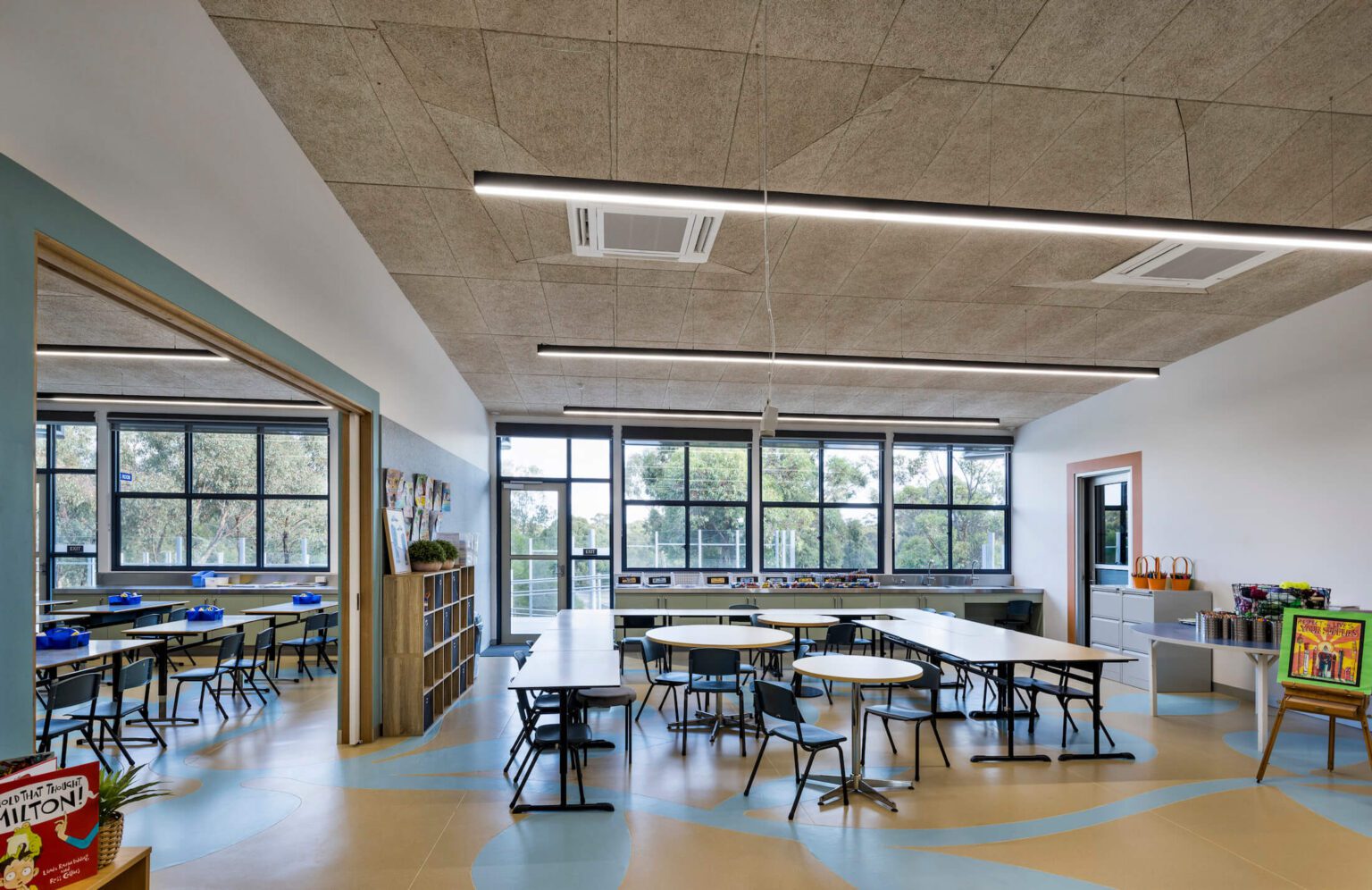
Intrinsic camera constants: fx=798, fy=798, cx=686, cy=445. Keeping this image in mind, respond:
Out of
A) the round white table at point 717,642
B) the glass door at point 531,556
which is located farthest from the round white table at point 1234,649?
the glass door at point 531,556

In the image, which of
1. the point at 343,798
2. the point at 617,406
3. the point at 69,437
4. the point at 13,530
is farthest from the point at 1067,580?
the point at 69,437

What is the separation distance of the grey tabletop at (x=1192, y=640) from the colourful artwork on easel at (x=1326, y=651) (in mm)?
291

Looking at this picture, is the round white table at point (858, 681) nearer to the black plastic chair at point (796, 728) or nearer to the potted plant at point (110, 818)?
the black plastic chair at point (796, 728)

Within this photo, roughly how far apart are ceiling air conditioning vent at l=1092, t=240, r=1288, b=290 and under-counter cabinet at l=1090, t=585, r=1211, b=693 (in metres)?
3.79

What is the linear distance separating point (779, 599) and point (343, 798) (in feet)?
24.5

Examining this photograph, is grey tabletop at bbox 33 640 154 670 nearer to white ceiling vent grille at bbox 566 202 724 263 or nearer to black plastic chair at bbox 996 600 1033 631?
white ceiling vent grille at bbox 566 202 724 263

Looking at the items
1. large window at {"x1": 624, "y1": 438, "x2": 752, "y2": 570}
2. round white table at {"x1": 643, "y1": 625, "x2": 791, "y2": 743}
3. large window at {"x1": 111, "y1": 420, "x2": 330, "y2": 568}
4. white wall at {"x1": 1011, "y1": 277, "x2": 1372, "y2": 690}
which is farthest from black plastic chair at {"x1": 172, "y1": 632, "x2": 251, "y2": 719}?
white wall at {"x1": 1011, "y1": 277, "x2": 1372, "y2": 690}

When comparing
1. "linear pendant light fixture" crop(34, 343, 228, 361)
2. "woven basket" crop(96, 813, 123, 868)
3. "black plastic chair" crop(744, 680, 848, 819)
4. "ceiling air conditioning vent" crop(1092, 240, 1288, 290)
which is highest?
"ceiling air conditioning vent" crop(1092, 240, 1288, 290)

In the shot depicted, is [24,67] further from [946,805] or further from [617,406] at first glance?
[617,406]

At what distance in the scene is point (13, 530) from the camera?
2432mm

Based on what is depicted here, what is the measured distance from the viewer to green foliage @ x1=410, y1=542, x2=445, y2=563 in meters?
7.04

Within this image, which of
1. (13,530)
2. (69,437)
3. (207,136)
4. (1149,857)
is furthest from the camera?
(69,437)

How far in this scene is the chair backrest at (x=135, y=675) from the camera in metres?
5.61

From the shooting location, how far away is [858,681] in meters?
4.91
